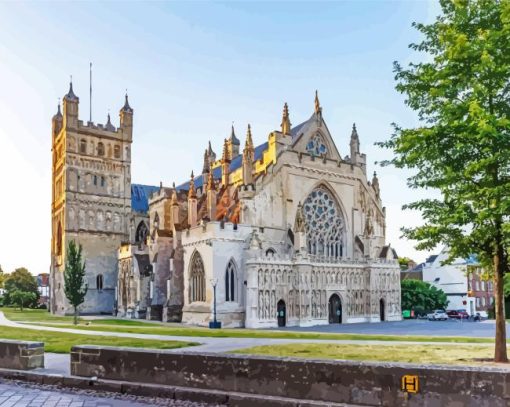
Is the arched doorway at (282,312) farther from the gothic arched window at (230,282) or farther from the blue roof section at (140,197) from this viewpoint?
the blue roof section at (140,197)

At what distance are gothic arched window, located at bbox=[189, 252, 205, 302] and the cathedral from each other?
16 cm

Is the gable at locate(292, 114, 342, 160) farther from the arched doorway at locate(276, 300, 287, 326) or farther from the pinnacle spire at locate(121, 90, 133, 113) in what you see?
the pinnacle spire at locate(121, 90, 133, 113)

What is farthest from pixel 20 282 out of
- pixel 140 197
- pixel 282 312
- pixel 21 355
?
pixel 21 355

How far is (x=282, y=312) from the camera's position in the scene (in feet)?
143

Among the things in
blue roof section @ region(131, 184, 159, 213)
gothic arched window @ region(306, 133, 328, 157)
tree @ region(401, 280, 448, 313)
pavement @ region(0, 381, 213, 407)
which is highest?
gothic arched window @ region(306, 133, 328, 157)

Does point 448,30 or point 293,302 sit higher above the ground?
point 448,30

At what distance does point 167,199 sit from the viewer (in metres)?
56.5

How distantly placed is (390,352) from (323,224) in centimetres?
3254

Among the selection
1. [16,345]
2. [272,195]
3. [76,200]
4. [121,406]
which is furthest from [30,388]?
[76,200]

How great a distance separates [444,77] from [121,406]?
12.8 metres

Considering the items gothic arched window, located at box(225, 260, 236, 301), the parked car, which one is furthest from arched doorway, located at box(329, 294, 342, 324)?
the parked car

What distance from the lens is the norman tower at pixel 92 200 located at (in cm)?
6244

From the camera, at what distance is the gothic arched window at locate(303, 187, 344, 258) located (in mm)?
50219

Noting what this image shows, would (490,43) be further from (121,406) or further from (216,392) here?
(121,406)
